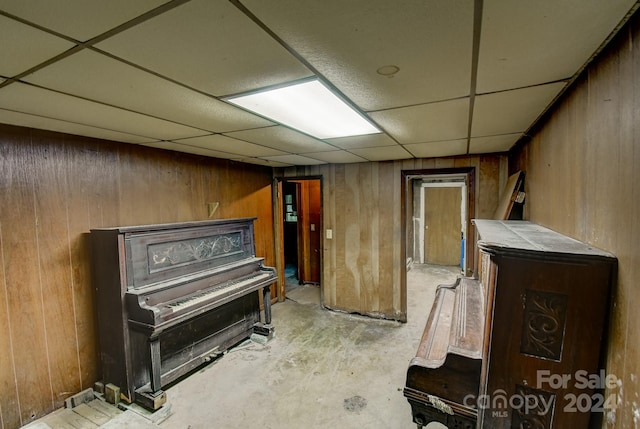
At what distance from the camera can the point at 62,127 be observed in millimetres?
2074

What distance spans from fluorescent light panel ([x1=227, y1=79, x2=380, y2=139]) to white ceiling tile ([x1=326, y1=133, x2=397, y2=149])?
15cm

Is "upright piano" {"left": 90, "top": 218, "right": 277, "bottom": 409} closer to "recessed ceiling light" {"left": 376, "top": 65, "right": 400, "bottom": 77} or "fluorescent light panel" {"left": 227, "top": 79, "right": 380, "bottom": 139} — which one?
"fluorescent light panel" {"left": 227, "top": 79, "right": 380, "bottom": 139}

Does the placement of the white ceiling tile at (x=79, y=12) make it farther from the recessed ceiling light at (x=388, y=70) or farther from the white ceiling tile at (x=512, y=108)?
the white ceiling tile at (x=512, y=108)

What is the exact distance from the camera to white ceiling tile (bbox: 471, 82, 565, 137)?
4.70ft

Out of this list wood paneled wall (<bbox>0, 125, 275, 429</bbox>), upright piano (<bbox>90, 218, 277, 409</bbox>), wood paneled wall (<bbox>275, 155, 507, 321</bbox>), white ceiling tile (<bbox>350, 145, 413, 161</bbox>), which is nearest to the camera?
wood paneled wall (<bbox>0, 125, 275, 429</bbox>)

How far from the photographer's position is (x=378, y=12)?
810mm

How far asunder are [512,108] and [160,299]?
291 cm

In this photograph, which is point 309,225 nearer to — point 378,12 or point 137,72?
point 137,72

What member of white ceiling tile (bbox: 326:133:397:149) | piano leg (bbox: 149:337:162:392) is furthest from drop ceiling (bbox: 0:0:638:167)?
piano leg (bbox: 149:337:162:392)

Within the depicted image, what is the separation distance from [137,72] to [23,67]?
1.33ft

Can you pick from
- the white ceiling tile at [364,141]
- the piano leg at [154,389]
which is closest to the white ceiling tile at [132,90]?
the white ceiling tile at [364,141]

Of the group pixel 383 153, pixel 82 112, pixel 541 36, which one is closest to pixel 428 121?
pixel 541 36

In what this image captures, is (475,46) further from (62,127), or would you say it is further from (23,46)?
(62,127)

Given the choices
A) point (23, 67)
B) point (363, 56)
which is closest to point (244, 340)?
point (23, 67)
